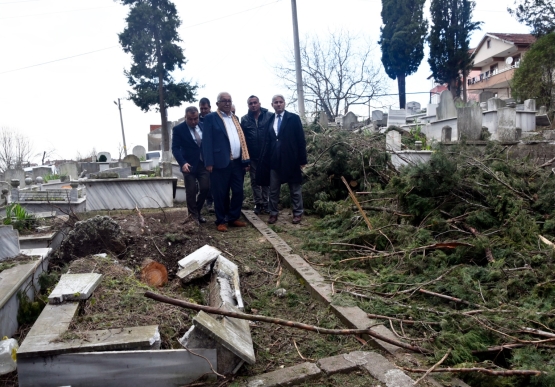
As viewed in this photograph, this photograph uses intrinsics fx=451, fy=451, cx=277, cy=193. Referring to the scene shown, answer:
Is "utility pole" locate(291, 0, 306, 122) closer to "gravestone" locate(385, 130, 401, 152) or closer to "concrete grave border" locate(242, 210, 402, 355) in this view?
"gravestone" locate(385, 130, 401, 152)

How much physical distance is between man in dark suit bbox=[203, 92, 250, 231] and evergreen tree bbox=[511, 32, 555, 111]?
40.8 feet

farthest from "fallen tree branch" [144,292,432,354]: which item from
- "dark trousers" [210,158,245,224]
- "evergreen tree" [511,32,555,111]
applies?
"evergreen tree" [511,32,555,111]

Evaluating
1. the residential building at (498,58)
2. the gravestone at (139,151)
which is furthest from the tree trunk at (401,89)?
the gravestone at (139,151)

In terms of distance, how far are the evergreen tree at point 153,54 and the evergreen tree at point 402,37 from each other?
Answer: 550 inches

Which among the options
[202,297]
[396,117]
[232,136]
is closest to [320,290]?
[202,297]

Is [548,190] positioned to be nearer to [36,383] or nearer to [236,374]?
[236,374]

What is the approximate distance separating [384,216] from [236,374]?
3.27 meters

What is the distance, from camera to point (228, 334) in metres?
2.71

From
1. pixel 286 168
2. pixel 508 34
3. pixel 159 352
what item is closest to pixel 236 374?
pixel 159 352

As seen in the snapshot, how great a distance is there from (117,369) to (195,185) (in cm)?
429

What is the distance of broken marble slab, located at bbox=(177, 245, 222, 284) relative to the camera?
3.95 metres

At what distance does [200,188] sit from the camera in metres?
6.61

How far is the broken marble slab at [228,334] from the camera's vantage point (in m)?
2.58

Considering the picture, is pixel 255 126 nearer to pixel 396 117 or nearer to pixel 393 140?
pixel 393 140
